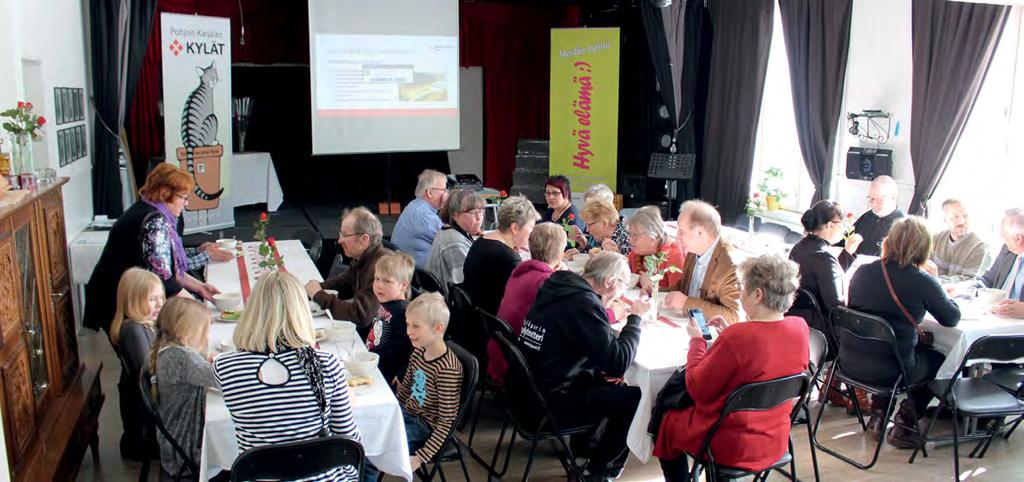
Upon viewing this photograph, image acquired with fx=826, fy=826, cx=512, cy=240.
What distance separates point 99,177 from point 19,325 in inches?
187

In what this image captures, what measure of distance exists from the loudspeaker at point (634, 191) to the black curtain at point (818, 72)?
7.30ft

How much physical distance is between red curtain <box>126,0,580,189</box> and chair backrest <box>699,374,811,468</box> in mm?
7974

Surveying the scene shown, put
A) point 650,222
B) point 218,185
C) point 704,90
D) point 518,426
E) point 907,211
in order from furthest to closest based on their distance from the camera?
point 704,90
point 218,185
point 907,211
point 650,222
point 518,426

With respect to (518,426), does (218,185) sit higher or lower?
higher

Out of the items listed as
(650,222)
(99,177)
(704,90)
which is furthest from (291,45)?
(650,222)

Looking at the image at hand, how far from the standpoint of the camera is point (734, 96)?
8352 millimetres

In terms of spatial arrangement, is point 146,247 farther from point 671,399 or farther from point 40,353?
point 671,399

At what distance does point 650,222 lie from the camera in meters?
4.43

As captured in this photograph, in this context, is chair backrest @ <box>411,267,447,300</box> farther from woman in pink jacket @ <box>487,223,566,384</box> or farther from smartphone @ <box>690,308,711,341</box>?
smartphone @ <box>690,308,711,341</box>

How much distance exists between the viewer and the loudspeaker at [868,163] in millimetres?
6449

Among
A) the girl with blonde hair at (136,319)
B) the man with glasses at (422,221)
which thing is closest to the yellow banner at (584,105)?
the man with glasses at (422,221)

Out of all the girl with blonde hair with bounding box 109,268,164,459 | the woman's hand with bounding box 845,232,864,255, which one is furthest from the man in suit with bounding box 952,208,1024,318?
the girl with blonde hair with bounding box 109,268,164,459

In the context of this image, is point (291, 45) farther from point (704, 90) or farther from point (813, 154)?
point (813, 154)

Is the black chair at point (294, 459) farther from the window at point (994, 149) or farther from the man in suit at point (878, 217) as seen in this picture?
the window at point (994, 149)
